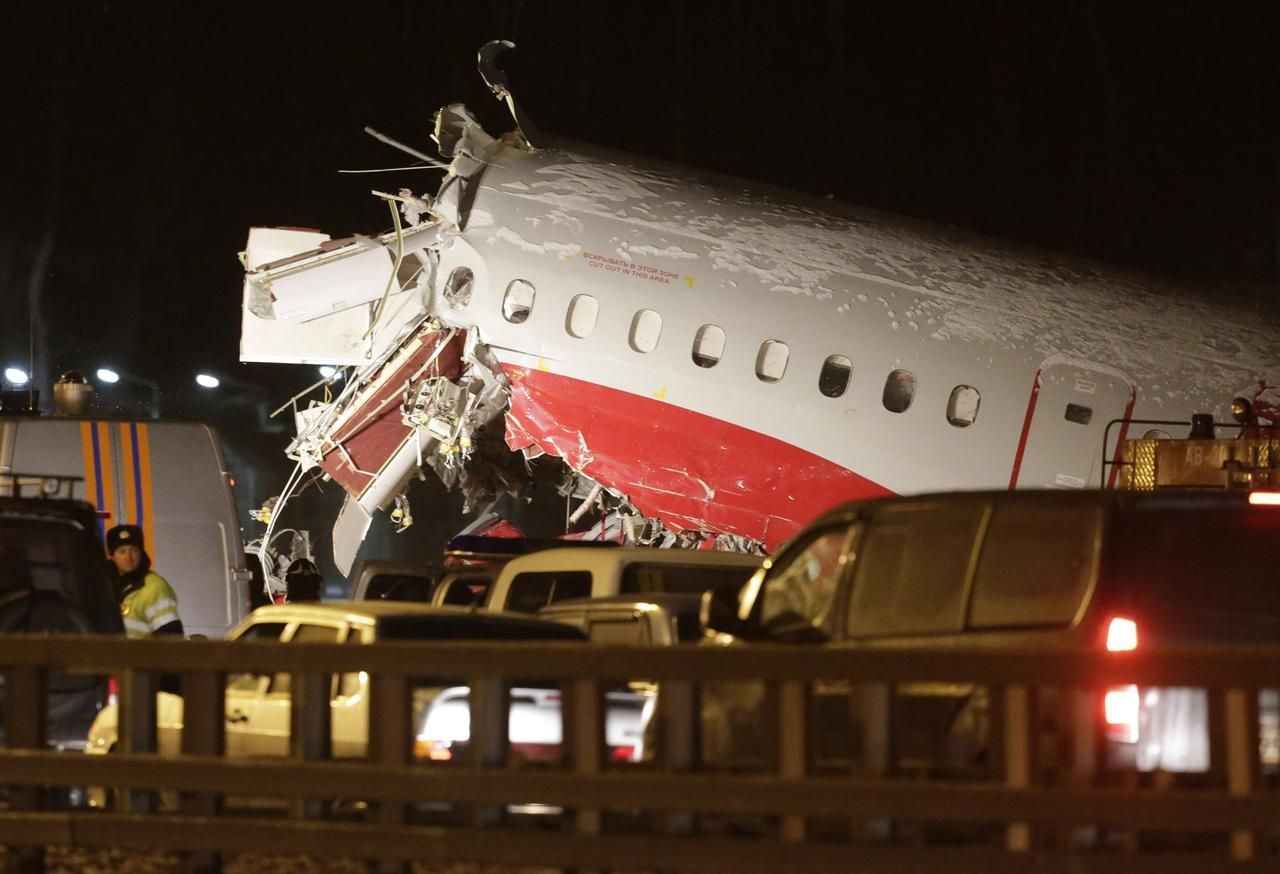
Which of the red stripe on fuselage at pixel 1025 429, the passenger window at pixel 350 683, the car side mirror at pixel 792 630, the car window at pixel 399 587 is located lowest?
the passenger window at pixel 350 683

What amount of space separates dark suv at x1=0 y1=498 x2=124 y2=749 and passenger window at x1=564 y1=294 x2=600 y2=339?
9.86 meters

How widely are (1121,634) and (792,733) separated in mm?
1281

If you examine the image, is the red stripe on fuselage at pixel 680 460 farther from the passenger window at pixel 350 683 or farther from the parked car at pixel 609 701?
the passenger window at pixel 350 683

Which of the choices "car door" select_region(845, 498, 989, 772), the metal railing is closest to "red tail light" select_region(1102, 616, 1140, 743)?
the metal railing

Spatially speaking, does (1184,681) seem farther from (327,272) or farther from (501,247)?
(327,272)

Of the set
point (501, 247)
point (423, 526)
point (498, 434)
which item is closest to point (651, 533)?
point (498, 434)

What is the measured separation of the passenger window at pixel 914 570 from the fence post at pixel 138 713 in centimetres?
279

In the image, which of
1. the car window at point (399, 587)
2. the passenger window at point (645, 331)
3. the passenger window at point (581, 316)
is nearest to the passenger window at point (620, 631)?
the car window at point (399, 587)

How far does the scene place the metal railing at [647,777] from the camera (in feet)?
18.3

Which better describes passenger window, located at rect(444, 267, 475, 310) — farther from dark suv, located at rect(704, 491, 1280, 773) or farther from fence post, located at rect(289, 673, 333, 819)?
fence post, located at rect(289, 673, 333, 819)

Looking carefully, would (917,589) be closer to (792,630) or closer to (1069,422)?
(792,630)


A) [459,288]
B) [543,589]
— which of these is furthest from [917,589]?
[459,288]

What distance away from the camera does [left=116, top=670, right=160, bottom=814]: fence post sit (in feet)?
21.9

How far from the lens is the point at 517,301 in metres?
19.3
